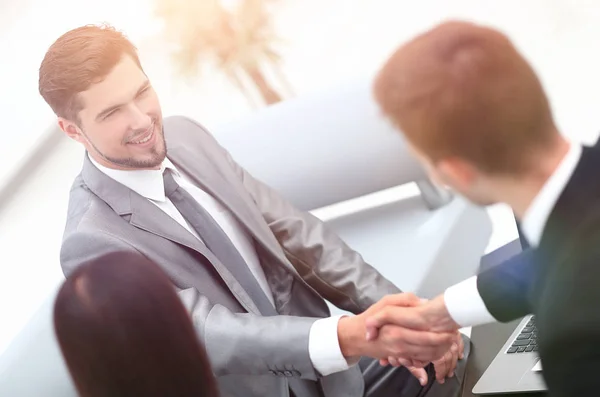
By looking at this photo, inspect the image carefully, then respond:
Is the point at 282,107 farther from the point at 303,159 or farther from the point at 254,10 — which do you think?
the point at 254,10

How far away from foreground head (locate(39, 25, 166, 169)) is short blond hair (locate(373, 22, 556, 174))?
563 millimetres

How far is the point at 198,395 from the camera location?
A: 81 centimetres

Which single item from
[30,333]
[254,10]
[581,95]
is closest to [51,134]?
[30,333]

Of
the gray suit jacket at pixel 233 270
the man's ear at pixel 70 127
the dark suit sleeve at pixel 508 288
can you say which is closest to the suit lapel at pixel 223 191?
the gray suit jacket at pixel 233 270

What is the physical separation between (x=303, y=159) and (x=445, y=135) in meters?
0.99

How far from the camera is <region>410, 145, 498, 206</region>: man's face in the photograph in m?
0.81

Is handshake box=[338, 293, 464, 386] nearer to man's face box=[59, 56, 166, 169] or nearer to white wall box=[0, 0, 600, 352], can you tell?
man's face box=[59, 56, 166, 169]

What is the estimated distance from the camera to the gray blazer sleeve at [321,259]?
58.7 inches

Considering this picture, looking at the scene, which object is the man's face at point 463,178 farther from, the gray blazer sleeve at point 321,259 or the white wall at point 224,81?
the white wall at point 224,81

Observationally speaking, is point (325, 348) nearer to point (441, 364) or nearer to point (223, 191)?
point (441, 364)

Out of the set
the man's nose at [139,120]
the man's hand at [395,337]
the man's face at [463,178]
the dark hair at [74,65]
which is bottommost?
the man's hand at [395,337]

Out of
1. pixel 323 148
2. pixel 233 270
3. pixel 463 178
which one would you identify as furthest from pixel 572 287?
pixel 323 148

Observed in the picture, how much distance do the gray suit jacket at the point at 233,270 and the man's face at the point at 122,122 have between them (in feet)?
0.17

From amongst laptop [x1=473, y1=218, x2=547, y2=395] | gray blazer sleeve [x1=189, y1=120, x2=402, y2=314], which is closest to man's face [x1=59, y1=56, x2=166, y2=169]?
gray blazer sleeve [x1=189, y1=120, x2=402, y2=314]
